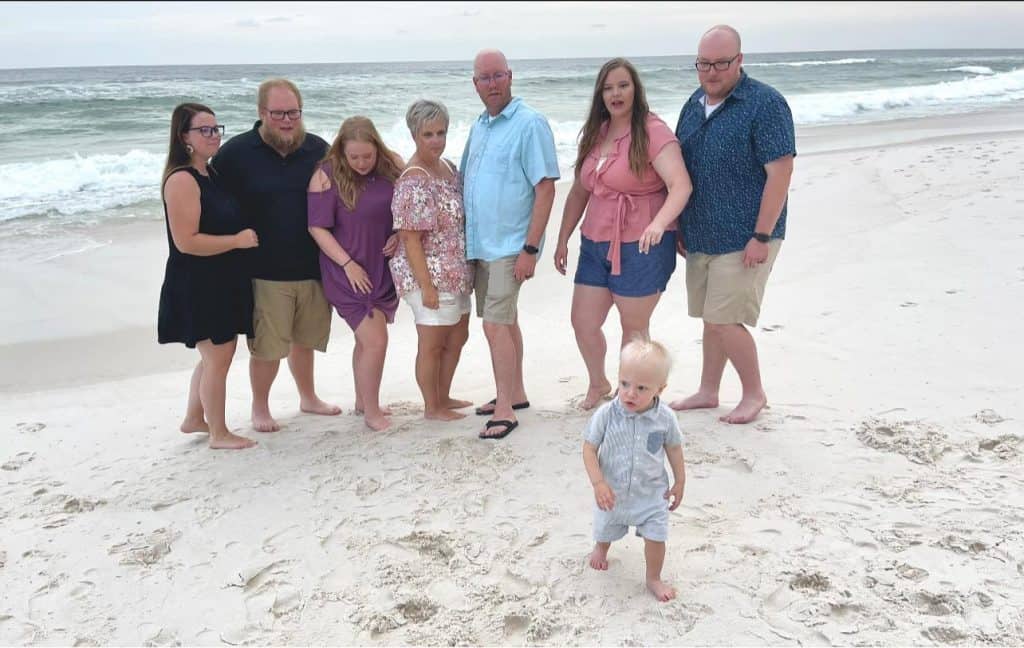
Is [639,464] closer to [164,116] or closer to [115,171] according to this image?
[115,171]

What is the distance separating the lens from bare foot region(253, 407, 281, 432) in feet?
13.8

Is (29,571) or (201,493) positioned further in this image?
(201,493)

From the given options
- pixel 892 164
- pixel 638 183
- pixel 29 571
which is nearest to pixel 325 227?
→ pixel 638 183

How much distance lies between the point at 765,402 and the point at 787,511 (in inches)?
39.6

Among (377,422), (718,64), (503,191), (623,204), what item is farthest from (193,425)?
(718,64)

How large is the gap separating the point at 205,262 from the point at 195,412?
2.85 feet

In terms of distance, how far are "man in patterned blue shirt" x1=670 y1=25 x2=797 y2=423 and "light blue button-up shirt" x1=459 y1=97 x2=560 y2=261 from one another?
2.27 feet

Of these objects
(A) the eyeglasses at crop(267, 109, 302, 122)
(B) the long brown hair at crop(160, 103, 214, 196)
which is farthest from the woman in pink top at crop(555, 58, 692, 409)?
(B) the long brown hair at crop(160, 103, 214, 196)

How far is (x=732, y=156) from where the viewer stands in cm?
366

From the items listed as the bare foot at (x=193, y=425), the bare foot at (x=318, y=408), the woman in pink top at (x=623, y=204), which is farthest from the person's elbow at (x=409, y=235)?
the bare foot at (x=193, y=425)

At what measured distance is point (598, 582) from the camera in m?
2.78

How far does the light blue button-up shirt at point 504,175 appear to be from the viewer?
3715mm

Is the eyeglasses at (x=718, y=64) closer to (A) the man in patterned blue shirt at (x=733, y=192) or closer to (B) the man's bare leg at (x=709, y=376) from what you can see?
(A) the man in patterned blue shirt at (x=733, y=192)

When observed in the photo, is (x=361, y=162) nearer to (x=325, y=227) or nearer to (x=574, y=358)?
(x=325, y=227)
